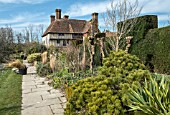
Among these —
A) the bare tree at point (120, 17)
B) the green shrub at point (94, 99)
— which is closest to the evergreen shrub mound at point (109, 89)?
the green shrub at point (94, 99)

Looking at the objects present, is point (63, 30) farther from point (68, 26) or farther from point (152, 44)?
point (152, 44)

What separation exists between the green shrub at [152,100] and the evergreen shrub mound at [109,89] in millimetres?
164

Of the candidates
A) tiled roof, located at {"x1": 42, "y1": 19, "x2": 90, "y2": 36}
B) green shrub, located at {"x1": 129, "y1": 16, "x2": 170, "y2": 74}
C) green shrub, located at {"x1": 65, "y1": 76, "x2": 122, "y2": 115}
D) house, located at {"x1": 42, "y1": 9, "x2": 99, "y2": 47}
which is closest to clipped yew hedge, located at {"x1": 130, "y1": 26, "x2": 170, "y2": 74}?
green shrub, located at {"x1": 129, "y1": 16, "x2": 170, "y2": 74}

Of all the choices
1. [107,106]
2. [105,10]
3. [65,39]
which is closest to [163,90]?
[107,106]

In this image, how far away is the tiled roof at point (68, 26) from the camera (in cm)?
3666

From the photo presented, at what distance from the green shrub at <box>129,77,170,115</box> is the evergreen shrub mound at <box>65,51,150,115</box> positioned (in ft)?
0.54

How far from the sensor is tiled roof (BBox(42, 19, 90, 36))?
36.7 m

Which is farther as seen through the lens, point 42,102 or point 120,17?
point 120,17

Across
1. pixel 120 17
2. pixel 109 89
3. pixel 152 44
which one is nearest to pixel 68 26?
pixel 120 17

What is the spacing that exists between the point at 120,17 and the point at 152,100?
12.6 meters

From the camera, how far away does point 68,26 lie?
38375mm

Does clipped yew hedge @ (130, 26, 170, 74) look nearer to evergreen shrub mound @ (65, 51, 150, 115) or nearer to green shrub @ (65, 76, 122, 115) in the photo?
evergreen shrub mound @ (65, 51, 150, 115)

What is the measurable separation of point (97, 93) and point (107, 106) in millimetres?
306

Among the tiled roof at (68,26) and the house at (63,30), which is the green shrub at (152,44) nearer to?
the tiled roof at (68,26)
